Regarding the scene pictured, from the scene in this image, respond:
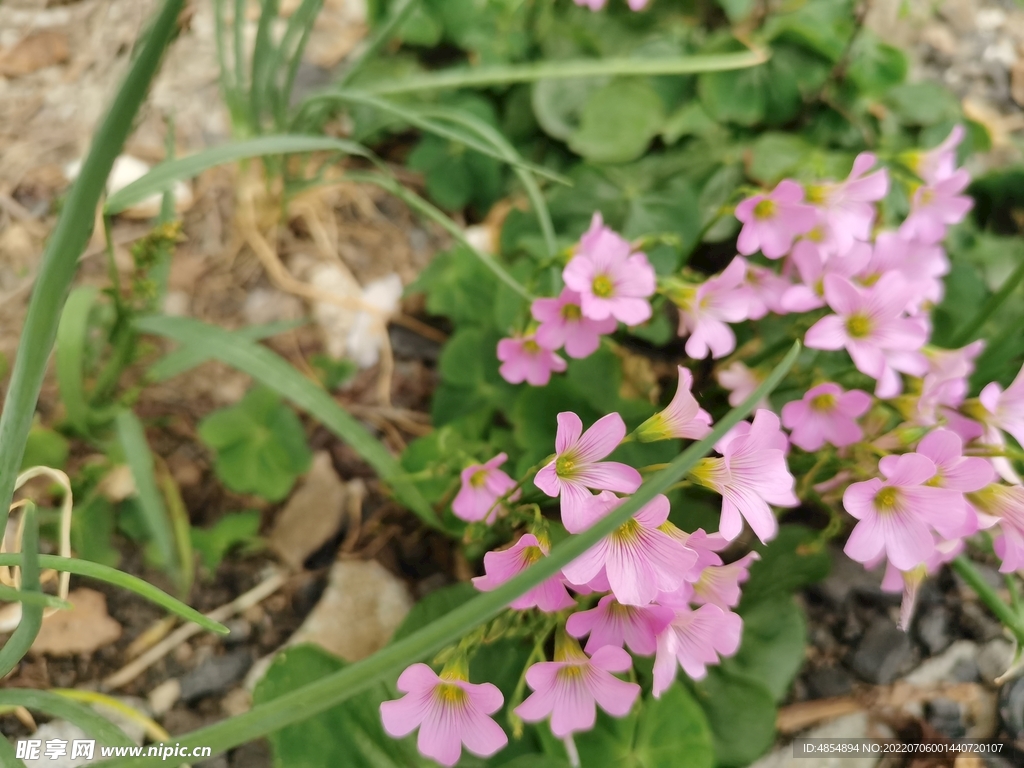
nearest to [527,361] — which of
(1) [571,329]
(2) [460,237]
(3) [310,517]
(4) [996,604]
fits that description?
(1) [571,329]

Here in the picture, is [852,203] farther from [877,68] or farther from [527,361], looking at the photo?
[877,68]

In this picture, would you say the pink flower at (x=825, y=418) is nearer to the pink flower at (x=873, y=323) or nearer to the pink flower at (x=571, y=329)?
the pink flower at (x=873, y=323)

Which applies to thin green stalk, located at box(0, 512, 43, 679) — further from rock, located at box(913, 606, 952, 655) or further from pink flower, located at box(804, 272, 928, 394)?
rock, located at box(913, 606, 952, 655)

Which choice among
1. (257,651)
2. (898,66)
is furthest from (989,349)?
(257,651)

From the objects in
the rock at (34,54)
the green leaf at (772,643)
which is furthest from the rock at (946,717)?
the rock at (34,54)

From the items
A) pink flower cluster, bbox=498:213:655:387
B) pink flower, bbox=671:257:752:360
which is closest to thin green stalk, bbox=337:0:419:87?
pink flower cluster, bbox=498:213:655:387

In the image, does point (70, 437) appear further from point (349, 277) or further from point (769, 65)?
point (769, 65)
